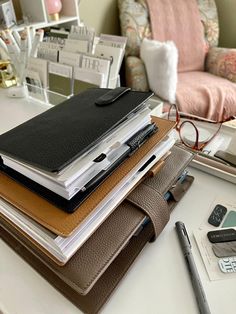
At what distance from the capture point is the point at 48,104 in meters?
0.91

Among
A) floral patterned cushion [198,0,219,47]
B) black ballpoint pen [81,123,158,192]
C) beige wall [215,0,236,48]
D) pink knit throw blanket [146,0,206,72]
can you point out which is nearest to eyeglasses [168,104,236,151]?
black ballpoint pen [81,123,158,192]

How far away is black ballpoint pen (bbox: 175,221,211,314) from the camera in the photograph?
400 mm

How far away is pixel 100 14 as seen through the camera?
1.96 metres

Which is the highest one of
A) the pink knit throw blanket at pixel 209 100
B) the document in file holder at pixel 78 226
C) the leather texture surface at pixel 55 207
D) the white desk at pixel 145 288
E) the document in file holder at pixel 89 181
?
the document in file holder at pixel 89 181

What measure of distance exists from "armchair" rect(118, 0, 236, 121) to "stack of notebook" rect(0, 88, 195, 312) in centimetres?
120

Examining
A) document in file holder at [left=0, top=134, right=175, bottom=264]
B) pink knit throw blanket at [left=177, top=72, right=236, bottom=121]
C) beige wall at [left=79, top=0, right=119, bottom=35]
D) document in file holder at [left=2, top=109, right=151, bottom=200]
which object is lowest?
pink knit throw blanket at [left=177, top=72, right=236, bottom=121]

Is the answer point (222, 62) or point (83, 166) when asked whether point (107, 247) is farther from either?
point (222, 62)

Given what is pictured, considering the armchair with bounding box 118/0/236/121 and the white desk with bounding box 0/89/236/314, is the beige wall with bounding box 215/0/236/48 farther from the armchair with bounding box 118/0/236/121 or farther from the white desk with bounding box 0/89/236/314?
the white desk with bounding box 0/89/236/314

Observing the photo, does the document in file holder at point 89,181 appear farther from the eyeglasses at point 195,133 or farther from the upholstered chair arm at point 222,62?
the upholstered chair arm at point 222,62

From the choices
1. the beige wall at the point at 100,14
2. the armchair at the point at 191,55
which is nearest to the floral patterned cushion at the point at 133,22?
the armchair at the point at 191,55

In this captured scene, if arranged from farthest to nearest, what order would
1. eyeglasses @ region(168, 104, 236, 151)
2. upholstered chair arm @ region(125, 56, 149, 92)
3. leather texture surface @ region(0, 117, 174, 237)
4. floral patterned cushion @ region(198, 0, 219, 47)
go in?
floral patterned cushion @ region(198, 0, 219, 47) < upholstered chair arm @ region(125, 56, 149, 92) < eyeglasses @ region(168, 104, 236, 151) < leather texture surface @ region(0, 117, 174, 237)

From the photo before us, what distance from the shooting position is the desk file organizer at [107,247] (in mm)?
398

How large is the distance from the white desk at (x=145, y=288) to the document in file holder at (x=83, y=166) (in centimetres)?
16

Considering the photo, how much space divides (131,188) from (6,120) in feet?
1.78
